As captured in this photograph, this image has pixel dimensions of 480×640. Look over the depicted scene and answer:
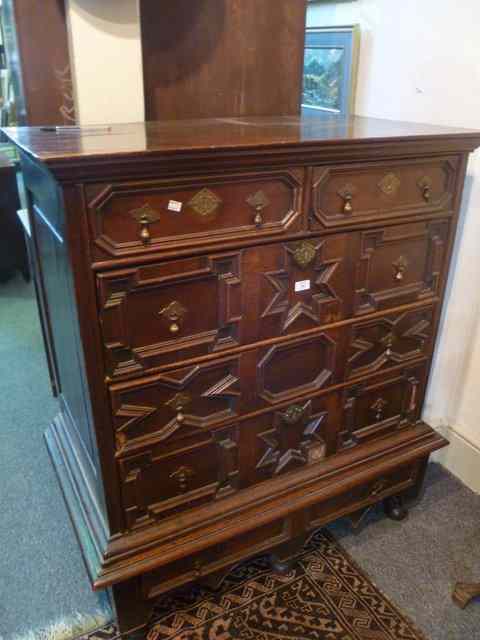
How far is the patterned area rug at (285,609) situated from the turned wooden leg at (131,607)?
70 mm

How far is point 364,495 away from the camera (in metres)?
1.61

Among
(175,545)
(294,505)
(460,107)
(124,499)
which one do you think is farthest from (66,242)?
(460,107)

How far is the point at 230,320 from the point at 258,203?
0.25 meters

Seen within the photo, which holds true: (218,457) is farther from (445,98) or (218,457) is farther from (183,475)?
(445,98)

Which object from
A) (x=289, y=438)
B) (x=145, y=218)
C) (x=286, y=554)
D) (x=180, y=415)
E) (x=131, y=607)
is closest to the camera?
(x=145, y=218)

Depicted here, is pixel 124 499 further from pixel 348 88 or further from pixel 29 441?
pixel 348 88

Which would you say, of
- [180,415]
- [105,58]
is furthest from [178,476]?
[105,58]

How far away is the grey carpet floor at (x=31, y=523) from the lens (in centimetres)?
145

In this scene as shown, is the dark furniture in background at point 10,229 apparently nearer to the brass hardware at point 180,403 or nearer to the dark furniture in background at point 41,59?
the dark furniture in background at point 41,59

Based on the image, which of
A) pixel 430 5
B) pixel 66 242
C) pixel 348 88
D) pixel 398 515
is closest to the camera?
pixel 66 242

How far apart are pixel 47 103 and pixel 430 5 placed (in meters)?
1.13

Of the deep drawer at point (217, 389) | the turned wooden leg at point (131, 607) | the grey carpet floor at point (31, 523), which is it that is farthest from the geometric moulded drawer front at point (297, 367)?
the grey carpet floor at point (31, 523)

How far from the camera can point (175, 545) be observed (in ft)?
4.13

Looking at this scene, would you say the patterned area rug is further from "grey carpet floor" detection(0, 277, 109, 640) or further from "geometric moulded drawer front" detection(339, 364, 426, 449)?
"geometric moulded drawer front" detection(339, 364, 426, 449)
